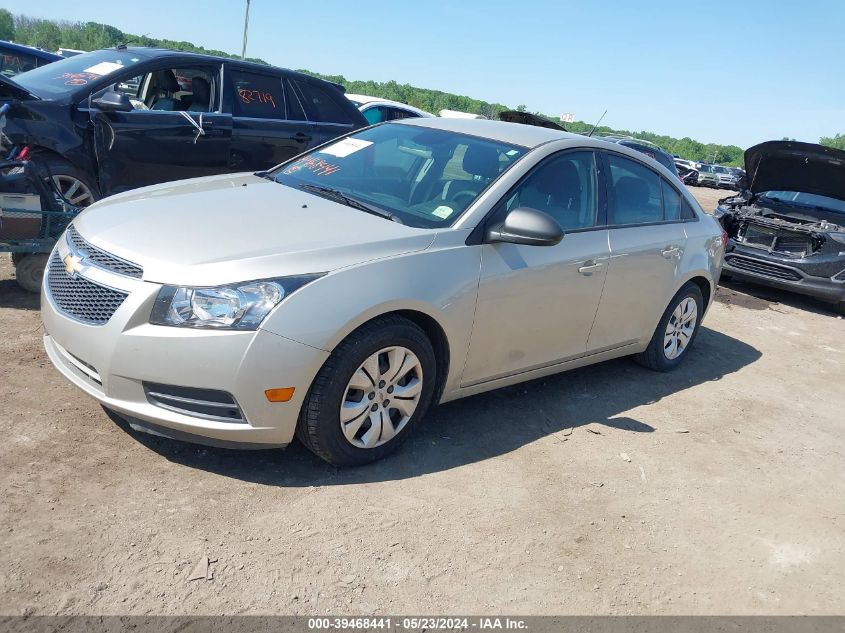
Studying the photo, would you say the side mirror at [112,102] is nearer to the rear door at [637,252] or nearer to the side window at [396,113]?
the rear door at [637,252]

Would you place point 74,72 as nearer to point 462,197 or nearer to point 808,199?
point 462,197

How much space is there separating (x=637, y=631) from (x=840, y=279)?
23.2ft

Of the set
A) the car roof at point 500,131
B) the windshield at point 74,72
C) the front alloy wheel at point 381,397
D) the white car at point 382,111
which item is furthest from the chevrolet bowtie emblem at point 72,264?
the white car at point 382,111

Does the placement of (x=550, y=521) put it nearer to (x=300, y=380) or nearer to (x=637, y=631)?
(x=637, y=631)

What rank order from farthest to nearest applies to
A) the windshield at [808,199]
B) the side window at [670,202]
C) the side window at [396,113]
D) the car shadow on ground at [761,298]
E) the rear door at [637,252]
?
the side window at [396,113] → the windshield at [808,199] → the car shadow on ground at [761,298] → the side window at [670,202] → the rear door at [637,252]

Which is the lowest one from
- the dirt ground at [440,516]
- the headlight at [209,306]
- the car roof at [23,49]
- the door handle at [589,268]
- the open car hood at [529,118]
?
the dirt ground at [440,516]

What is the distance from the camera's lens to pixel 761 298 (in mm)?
9250

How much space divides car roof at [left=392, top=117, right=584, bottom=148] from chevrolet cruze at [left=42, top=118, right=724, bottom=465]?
26 mm

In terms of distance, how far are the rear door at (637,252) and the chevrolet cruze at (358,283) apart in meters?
0.02

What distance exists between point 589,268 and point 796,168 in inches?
232

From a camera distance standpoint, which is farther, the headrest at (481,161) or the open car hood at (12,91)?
the open car hood at (12,91)

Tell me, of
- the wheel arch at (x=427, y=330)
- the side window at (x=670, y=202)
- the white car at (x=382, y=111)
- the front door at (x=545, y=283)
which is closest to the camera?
the wheel arch at (x=427, y=330)

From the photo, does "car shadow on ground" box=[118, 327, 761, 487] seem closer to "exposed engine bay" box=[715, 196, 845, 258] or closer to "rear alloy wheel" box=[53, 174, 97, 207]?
"exposed engine bay" box=[715, 196, 845, 258]

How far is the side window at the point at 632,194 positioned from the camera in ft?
15.9
